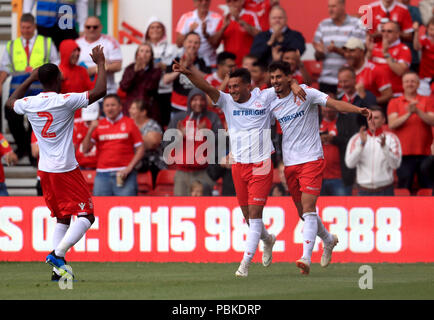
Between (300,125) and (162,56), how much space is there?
5821 millimetres

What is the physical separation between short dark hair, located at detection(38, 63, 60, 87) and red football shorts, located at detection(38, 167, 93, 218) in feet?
3.32

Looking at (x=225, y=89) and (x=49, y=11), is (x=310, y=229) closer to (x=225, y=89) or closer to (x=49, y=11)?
(x=225, y=89)

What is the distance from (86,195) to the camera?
403 inches

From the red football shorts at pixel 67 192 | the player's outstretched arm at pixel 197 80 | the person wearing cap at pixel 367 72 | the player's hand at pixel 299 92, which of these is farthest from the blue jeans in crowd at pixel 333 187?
the red football shorts at pixel 67 192

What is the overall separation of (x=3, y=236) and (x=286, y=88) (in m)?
5.52

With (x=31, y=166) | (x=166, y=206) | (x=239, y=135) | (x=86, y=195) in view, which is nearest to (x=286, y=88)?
(x=239, y=135)

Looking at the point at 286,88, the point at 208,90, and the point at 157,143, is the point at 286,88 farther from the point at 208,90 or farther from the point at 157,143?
the point at 157,143

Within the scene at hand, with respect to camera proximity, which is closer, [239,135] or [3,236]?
[239,135]

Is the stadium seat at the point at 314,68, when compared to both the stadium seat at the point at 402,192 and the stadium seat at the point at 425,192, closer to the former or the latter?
the stadium seat at the point at 402,192

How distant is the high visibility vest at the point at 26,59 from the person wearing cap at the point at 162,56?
6.02 feet

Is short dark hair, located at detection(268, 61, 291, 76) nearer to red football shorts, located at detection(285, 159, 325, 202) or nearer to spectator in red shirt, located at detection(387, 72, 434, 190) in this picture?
red football shorts, located at detection(285, 159, 325, 202)

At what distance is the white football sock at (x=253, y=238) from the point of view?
10.7 m

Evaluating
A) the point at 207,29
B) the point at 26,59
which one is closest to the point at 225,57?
the point at 207,29

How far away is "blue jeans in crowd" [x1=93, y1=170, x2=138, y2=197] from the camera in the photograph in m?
14.2
